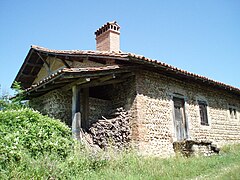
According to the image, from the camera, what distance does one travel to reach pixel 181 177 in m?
6.12

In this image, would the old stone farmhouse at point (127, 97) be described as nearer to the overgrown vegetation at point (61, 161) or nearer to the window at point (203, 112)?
the window at point (203, 112)

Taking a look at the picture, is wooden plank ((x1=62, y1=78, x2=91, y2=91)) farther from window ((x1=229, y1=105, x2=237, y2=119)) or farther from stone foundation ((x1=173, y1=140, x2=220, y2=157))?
window ((x1=229, y1=105, x2=237, y2=119))

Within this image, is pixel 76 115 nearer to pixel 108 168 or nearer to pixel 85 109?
pixel 85 109

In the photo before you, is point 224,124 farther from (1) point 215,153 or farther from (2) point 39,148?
(2) point 39,148

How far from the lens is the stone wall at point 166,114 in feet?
30.8

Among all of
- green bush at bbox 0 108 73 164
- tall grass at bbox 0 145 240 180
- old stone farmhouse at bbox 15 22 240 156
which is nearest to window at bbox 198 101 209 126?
old stone farmhouse at bbox 15 22 240 156

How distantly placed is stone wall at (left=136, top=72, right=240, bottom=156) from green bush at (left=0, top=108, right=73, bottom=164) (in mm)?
2971

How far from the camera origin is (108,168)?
667 cm

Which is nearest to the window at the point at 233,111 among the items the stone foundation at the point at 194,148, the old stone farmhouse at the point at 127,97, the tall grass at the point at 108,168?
the old stone farmhouse at the point at 127,97

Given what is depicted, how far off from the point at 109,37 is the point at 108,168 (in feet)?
26.2

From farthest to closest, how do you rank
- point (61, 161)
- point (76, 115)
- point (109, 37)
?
point (109, 37), point (76, 115), point (61, 161)

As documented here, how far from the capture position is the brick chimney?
1317cm

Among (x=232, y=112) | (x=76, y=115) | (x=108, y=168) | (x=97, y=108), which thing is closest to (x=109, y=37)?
(x=97, y=108)

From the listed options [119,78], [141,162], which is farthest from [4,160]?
[119,78]
